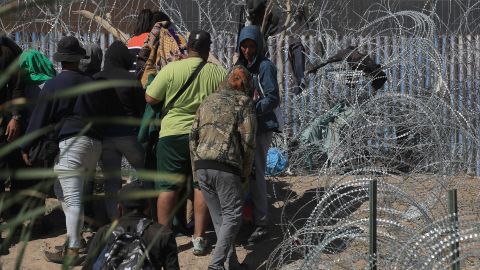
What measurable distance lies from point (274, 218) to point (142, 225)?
344 cm

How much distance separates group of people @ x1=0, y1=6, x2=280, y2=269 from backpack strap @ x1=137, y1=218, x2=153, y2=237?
111 cm

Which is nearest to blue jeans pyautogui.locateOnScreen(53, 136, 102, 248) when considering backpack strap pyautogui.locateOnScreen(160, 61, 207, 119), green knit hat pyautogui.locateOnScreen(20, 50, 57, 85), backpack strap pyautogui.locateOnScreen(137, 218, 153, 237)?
backpack strap pyautogui.locateOnScreen(160, 61, 207, 119)

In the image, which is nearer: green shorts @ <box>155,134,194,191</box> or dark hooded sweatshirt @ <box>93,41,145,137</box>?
green shorts @ <box>155,134,194,191</box>

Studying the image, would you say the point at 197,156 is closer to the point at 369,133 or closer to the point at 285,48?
the point at 369,133

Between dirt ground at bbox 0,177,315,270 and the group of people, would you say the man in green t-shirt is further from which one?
dirt ground at bbox 0,177,315,270

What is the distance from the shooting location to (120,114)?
7.00m

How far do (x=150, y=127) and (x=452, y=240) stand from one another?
12.3ft

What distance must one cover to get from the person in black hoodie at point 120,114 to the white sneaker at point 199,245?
662 mm

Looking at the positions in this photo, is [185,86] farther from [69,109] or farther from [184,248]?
[184,248]

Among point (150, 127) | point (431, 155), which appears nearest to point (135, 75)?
point (150, 127)

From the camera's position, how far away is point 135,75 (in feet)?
24.9

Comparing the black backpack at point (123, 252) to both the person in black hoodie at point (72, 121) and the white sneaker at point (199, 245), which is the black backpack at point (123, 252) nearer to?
the person in black hoodie at point (72, 121)

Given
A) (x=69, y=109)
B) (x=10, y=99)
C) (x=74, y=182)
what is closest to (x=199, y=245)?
(x=74, y=182)

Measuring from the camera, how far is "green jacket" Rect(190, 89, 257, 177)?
6.29 meters
